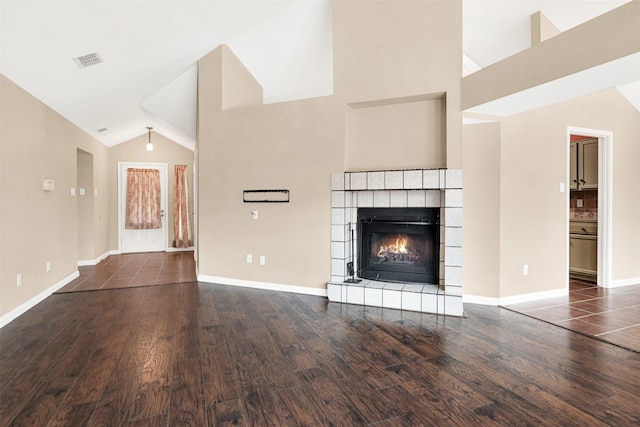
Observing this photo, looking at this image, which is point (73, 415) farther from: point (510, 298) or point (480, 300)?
point (510, 298)

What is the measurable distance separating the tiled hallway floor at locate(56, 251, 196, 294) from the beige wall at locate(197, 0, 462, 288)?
2.57 feet

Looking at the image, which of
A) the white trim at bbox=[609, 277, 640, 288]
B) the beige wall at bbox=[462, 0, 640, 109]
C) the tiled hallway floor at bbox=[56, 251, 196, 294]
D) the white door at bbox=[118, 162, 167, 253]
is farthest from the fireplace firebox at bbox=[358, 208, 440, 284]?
the white door at bbox=[118, 162, 167, 253]

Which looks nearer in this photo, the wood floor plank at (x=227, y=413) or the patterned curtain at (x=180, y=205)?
the wood floor plank at (x=227, y=413)

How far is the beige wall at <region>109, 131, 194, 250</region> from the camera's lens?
24.4 ft

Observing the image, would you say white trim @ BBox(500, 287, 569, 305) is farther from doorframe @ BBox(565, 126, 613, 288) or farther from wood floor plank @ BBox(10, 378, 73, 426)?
wood floor plank @ BBox(10, 378, 73, 426)

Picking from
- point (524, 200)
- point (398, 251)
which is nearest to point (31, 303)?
point (398, 251)

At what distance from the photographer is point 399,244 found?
3908 mm

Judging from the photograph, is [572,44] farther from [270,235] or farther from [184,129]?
[184,129]

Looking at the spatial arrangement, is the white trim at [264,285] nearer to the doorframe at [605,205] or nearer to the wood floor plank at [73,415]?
the wood floor plank at [73,415]

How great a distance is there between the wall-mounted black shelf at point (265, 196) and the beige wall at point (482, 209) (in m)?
A: 2.01

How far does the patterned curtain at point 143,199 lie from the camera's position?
7559 mm

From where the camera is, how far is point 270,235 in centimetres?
436

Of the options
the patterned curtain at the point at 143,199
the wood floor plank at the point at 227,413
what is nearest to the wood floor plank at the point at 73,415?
the wood floor plank at the point at 227,413

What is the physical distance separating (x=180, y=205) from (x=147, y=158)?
Result: 120cm
